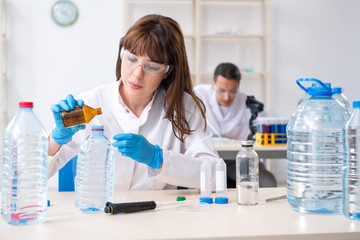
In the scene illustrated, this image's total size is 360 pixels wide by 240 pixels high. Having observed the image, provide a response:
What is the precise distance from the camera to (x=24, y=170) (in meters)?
1.07

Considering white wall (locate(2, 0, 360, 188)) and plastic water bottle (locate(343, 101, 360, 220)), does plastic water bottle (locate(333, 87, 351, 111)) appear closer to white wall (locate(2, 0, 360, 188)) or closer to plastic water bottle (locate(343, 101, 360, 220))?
plastic water bottle (locate(343, 101, 360, 220))

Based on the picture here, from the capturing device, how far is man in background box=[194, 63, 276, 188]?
4.03 m

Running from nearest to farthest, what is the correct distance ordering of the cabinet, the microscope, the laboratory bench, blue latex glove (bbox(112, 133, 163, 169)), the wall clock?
the laboratory bench, blue latex glove (bbox(112, 133, 163, 169)), the microscope, the wall clock, the cabinet

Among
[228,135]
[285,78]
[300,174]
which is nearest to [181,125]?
[300,174]

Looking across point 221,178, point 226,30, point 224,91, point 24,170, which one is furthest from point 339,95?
point 226,30

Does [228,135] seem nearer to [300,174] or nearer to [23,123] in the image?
[300,174]

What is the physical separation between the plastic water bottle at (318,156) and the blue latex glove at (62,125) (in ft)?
2.23

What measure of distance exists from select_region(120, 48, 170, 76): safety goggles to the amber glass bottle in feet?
1.34

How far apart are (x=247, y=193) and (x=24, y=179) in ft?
2.15

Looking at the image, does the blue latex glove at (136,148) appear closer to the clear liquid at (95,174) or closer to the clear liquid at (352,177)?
the clear liquid at (95,174)

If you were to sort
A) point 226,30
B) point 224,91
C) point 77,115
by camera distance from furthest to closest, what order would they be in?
point 226,30 → point 224,91 → point 77,115

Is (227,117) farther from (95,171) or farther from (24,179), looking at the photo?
(24,179)

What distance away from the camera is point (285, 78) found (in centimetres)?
564

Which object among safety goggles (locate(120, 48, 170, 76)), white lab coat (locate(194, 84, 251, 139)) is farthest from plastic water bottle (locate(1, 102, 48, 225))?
white lab coat (locate(194, 84, 251, 139))
